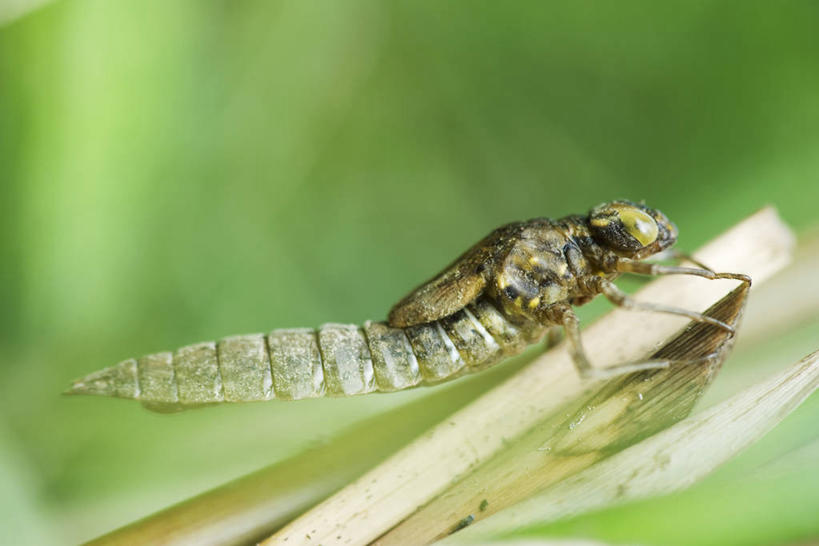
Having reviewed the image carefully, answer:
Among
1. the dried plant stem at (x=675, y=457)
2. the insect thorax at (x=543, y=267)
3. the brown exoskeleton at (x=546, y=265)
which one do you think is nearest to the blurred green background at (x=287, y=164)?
the dried plant stem at (x=675, y=457)

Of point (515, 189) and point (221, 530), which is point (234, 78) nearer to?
point (515, 189)

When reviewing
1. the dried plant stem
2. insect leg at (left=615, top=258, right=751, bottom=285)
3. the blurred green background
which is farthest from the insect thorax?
the dried plant stem

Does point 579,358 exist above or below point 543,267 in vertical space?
below

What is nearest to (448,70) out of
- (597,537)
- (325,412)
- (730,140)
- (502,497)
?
(730,140)

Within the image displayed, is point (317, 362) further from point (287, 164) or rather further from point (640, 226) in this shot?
point (287, 164)

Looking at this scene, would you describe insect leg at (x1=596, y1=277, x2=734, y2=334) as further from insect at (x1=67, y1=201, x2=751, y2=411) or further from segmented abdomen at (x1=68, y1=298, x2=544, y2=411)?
segmented abdomen at (x1=68, y1=298, x2=544, y2=411)

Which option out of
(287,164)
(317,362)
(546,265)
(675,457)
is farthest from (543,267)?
(287,164)
